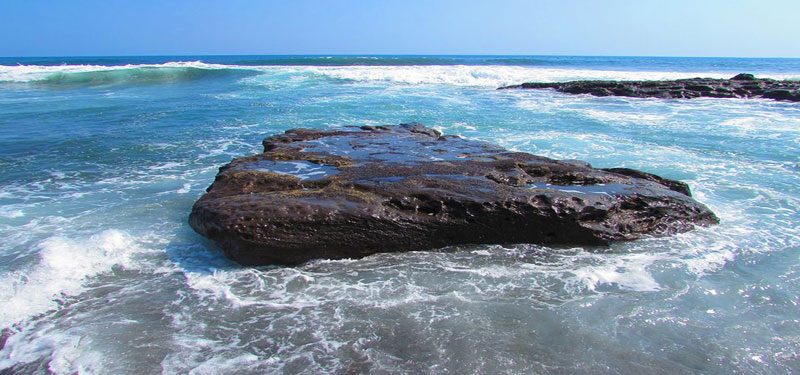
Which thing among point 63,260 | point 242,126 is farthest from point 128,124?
point 63,260

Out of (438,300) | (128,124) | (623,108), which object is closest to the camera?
(438,300)

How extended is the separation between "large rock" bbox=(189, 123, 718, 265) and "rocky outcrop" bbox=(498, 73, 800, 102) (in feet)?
62.9

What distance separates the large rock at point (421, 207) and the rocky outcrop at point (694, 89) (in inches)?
755

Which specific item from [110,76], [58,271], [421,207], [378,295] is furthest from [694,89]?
[110,76]

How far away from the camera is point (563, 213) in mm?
5480

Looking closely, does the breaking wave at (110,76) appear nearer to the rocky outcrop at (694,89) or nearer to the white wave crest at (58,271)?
the rocky outcrop at (694,89)

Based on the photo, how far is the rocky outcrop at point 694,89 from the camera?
22.8m

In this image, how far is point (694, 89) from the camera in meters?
24.2

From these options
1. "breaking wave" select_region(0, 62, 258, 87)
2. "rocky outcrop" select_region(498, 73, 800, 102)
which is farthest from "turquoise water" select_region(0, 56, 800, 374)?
"breaking wave" select_region(0, 62, 258, 87)

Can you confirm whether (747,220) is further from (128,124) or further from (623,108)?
(128,124)

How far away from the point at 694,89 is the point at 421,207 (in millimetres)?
24579

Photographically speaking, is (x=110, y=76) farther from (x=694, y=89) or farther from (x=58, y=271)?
(x=694, y=89)

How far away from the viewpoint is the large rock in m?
5.00

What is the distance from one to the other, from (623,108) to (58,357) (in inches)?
779
